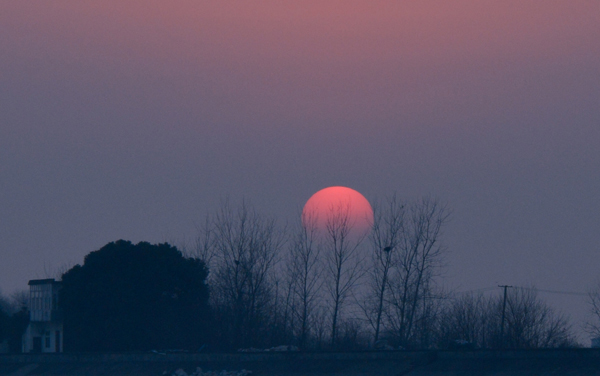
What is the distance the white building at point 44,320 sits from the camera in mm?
49688

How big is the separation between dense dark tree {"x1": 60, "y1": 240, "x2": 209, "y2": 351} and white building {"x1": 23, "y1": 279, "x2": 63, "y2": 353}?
5251mm

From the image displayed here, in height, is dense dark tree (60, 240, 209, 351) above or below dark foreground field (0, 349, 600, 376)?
above

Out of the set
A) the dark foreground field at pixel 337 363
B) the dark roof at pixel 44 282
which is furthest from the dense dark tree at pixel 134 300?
the dark roof at pixel 44 282

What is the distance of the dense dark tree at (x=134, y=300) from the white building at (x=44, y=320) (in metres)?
5.25

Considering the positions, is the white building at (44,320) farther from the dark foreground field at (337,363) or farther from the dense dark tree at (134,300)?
the dark foreground field at (337,363)

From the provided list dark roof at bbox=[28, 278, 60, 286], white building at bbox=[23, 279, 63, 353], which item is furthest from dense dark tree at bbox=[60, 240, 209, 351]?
dark roof at bbox=[28, 278, 60, 286]

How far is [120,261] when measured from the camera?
43.6 meters

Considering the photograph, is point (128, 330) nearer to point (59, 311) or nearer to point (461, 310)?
point (59, 311)

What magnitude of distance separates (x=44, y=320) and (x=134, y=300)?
1220 centimetres

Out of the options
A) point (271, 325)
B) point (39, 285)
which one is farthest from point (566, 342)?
point (39, 285)

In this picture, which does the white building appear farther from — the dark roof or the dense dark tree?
the dense dark tree

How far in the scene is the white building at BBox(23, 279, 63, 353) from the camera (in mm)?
49688

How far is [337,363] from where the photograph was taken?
29.2 meters

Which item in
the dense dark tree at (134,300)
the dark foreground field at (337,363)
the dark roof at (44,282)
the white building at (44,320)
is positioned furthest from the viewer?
the dark roof at (44,282)
